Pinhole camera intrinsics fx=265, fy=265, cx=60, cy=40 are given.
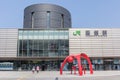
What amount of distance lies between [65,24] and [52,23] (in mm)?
9293

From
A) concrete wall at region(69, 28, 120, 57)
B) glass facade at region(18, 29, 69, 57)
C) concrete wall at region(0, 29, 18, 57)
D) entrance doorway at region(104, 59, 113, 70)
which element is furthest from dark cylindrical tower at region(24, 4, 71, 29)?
entrance doorway at region(104, 59, 113, 70)

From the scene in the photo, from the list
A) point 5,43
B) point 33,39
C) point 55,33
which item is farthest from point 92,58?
point 5,43

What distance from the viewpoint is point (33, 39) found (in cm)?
6650

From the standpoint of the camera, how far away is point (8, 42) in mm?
66875

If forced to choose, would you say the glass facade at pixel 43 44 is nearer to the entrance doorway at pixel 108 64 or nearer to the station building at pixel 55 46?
the station building at pixel 55 46

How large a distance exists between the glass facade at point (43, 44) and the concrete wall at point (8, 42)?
1.28 meters

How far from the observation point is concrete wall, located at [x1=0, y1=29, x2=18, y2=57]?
66.1 meters

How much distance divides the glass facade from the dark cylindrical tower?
53.7 meters

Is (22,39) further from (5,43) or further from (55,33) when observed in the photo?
(55,33)

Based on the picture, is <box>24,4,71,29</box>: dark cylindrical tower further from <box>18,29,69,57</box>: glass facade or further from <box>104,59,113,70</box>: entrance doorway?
<box>104,59,113,70</box>: entrance doorway

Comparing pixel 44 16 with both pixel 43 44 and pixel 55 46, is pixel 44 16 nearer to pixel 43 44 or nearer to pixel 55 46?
pixel 43 44

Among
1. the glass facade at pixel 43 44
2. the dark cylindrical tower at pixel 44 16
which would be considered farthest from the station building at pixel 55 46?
the dark cylindrical tower at pixel 44 16

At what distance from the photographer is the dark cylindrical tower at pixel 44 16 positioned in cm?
12225

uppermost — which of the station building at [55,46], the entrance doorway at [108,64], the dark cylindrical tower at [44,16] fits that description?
the dark cylindrical tower at [44,16]
